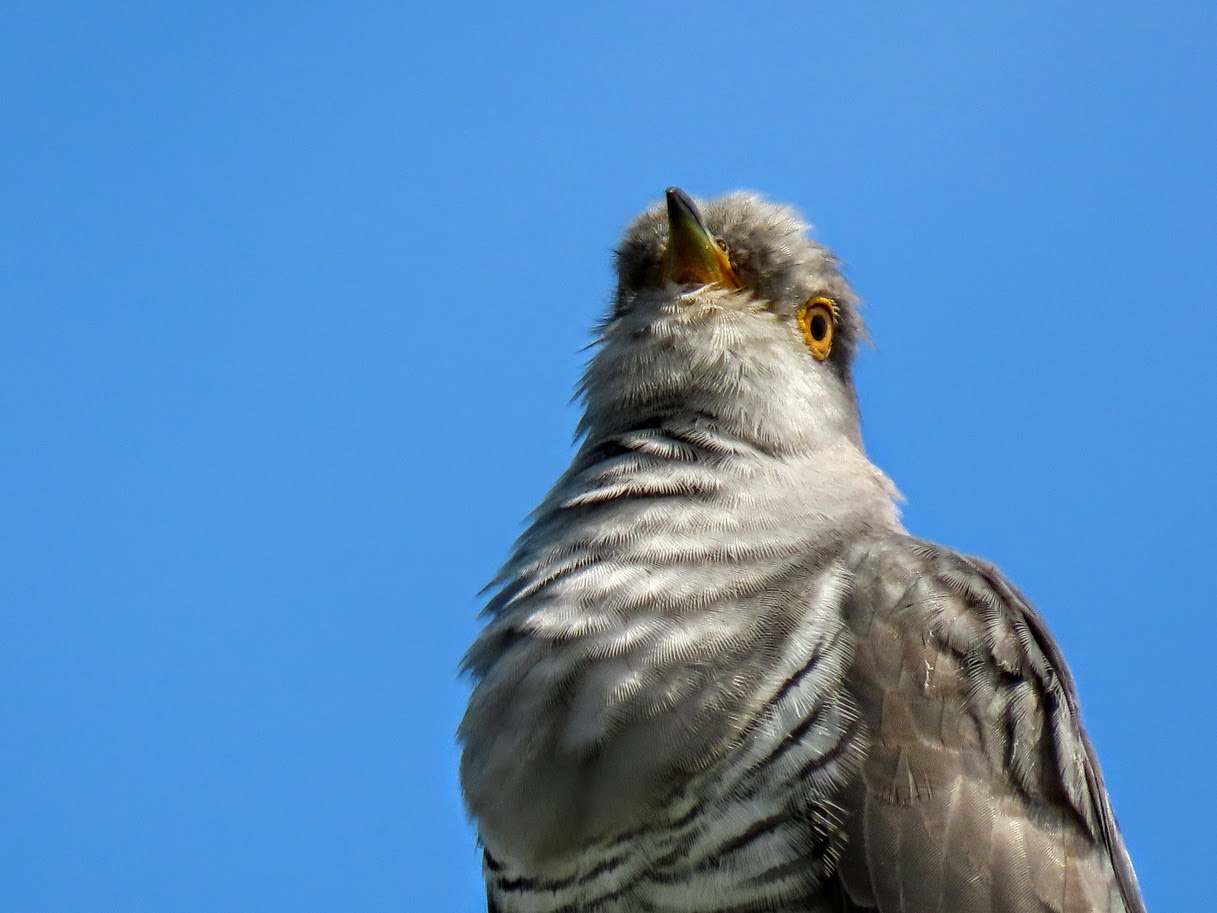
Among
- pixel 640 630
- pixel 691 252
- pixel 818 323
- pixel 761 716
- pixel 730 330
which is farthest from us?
pixel 818 323

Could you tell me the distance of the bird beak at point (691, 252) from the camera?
4.62m

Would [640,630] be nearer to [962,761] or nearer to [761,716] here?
[761,716]

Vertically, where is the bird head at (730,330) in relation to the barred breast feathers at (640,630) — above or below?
above

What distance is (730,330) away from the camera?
14.5 ft

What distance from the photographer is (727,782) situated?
325 centimetres

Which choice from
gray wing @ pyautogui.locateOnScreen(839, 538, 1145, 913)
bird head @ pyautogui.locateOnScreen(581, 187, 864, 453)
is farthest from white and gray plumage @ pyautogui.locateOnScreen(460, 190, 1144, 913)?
bird head @ pyautogui.locateOnScreen(581, 187, 864, 453)

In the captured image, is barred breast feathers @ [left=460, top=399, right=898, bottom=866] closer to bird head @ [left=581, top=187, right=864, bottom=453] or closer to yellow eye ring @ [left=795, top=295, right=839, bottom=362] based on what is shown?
bird head @ [left=581, top=187, right=864, bottom=453]

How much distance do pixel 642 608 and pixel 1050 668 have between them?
1.16 m

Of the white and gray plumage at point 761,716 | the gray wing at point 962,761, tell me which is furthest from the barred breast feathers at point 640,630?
the gray wing at point 962,761

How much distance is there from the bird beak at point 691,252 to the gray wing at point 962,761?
1.37m

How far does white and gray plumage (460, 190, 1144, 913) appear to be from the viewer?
10.6ft

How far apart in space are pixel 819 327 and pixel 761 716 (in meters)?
1.96

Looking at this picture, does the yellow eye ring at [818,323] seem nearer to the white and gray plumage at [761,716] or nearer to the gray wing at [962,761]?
the white and gray plumage at [761,716]

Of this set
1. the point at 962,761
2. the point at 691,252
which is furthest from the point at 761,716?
the point at 691,252
